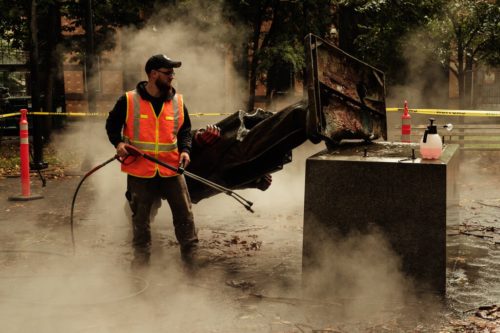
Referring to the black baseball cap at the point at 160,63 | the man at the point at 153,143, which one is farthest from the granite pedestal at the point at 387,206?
the black baseball cap at the point at 160,63

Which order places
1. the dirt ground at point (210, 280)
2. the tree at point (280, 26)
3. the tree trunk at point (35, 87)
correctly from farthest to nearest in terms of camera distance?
1. the tree at point (280, 26)
2. the tree trunk at point (35, 87)
3. the dirt ground at point (210, 280)

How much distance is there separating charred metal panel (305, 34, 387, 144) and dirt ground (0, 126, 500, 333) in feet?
3.64

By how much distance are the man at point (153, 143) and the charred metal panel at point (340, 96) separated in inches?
43.0

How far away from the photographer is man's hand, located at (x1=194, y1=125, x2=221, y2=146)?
6316 mm

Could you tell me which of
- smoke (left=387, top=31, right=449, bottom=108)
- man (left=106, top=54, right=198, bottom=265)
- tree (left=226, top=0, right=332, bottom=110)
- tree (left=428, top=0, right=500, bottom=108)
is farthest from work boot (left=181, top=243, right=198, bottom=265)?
smoke (left=387, top=31, right=449, bottom=108)

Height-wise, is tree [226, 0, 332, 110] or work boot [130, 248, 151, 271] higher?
tree [226, 0, 332, 110]

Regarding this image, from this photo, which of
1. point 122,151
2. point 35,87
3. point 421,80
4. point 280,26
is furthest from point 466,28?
point 122,151

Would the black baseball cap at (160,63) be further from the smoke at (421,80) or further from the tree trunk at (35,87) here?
the smoke at (421,80)

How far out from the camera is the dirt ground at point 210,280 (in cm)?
470

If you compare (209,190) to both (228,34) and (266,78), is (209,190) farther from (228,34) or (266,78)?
(266,78)

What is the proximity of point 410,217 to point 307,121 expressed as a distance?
42.4 inches

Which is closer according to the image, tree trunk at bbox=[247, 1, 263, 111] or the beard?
the beard

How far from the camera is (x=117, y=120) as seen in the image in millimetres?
5766

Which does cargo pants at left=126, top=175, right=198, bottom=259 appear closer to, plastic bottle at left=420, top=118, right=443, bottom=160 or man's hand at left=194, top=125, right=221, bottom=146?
man's hand at left=194, top=125, right=221, bottom=146
